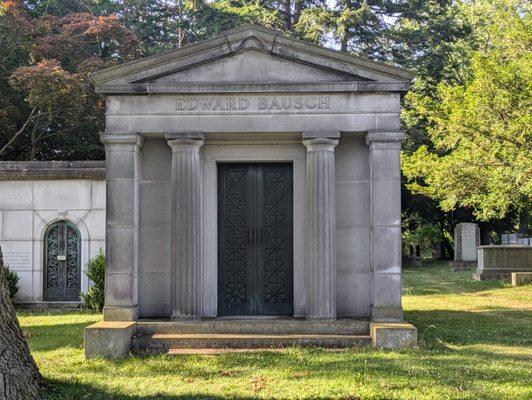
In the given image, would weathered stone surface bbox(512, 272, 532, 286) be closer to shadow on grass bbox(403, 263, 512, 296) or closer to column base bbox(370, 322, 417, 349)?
shadow on grass bbox(403, 263, 512, 296)

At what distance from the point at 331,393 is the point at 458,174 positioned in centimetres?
1151

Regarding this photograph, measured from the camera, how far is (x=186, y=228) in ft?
31.9

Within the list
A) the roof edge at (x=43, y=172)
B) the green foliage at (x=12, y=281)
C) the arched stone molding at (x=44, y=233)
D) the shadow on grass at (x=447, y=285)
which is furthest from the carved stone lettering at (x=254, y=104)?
the shadow on grass at (x=447, y=285)

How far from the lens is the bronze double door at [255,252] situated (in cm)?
1039

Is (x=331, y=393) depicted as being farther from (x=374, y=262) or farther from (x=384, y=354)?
(x=374, y=262)

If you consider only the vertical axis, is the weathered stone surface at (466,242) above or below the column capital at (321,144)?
below

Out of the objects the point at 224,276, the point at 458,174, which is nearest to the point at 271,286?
the point at 224,276

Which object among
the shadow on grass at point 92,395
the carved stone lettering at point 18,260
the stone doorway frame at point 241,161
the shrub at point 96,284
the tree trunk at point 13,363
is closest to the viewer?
the tree trunk at point 13,363

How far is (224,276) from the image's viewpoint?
410 inches

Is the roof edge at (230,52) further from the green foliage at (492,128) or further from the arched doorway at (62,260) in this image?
the arched doorway at (62,260)

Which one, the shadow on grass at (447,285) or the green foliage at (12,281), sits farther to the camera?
the shadow on grass at (447,285)

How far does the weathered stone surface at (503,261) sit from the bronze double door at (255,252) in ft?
46.0

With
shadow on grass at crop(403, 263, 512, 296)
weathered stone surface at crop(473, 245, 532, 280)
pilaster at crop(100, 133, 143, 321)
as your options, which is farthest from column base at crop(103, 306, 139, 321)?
weathered stone surface at crop(473, 245, 532, 280)

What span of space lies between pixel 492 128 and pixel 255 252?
26.3 feet
